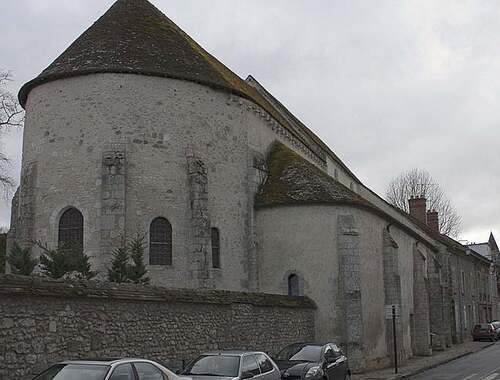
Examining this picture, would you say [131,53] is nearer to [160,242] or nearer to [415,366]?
[160,242]

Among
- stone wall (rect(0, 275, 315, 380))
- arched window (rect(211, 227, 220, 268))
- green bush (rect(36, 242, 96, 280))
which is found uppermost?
arched window (rect(211, 227, 220, 268))

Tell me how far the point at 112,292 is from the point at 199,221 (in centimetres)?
919

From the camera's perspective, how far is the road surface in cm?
2158

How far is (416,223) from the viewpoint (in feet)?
141

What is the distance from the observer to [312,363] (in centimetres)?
1551

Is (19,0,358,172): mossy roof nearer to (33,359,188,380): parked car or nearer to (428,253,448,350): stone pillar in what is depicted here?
→ (33,359,188,380): parked car

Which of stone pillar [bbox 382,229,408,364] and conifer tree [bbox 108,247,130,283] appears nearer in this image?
conifer tree [bbox 108,247,130,283]

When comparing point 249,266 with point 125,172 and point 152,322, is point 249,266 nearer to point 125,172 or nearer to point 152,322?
point 125,172

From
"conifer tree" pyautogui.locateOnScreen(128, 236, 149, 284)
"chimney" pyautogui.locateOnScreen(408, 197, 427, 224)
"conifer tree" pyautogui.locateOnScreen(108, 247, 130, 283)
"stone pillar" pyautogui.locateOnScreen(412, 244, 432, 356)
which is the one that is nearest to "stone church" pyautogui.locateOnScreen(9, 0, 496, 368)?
"conifer tree" pyautogui.locateOnScreen(128, 236, 149, 284)

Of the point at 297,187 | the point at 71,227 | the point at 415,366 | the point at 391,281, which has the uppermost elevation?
the point at 297,187

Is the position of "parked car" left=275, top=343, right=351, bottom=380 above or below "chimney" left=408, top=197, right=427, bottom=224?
below

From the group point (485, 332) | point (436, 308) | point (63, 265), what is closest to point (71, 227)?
point (63, 265)

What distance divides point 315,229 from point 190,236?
198 inches

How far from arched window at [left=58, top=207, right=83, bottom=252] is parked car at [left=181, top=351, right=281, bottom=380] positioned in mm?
10402
